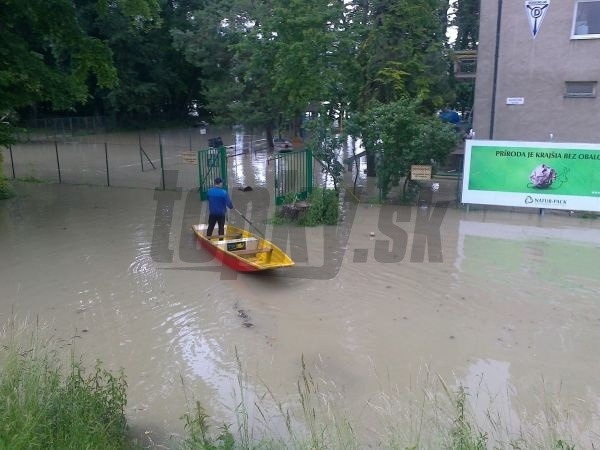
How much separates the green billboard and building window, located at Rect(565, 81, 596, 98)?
12.9 ft

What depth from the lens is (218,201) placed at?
1254 cm

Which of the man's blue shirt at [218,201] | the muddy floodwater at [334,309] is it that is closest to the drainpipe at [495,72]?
the muddy floodwater at [334,309]

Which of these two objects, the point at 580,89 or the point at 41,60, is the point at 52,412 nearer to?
the point at 41,60

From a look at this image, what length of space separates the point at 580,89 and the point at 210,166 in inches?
486

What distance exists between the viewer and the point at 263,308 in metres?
9.82

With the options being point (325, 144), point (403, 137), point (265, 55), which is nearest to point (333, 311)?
point (403, 137)

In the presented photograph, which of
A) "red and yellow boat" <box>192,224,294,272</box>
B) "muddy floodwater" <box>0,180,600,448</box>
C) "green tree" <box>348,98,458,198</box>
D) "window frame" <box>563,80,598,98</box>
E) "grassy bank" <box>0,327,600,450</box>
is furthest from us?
"window frame" <box>563,80,598,98</box>

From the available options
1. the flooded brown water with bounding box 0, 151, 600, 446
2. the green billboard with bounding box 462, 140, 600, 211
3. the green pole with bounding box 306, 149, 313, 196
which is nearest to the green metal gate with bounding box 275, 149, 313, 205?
the green pole with bounding box 306, 149, 313, 196

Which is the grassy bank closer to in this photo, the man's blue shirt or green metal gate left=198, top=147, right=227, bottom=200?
the man's blue shirt

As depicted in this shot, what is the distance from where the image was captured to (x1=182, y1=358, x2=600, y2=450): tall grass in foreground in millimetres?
5164

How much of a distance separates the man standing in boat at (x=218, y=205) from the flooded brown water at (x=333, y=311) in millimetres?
928

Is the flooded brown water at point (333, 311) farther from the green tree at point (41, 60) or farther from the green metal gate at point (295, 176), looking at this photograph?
the green tree at point (41, 60)

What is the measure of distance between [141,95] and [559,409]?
43935mm

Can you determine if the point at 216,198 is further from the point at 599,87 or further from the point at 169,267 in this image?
the point at 599,87
